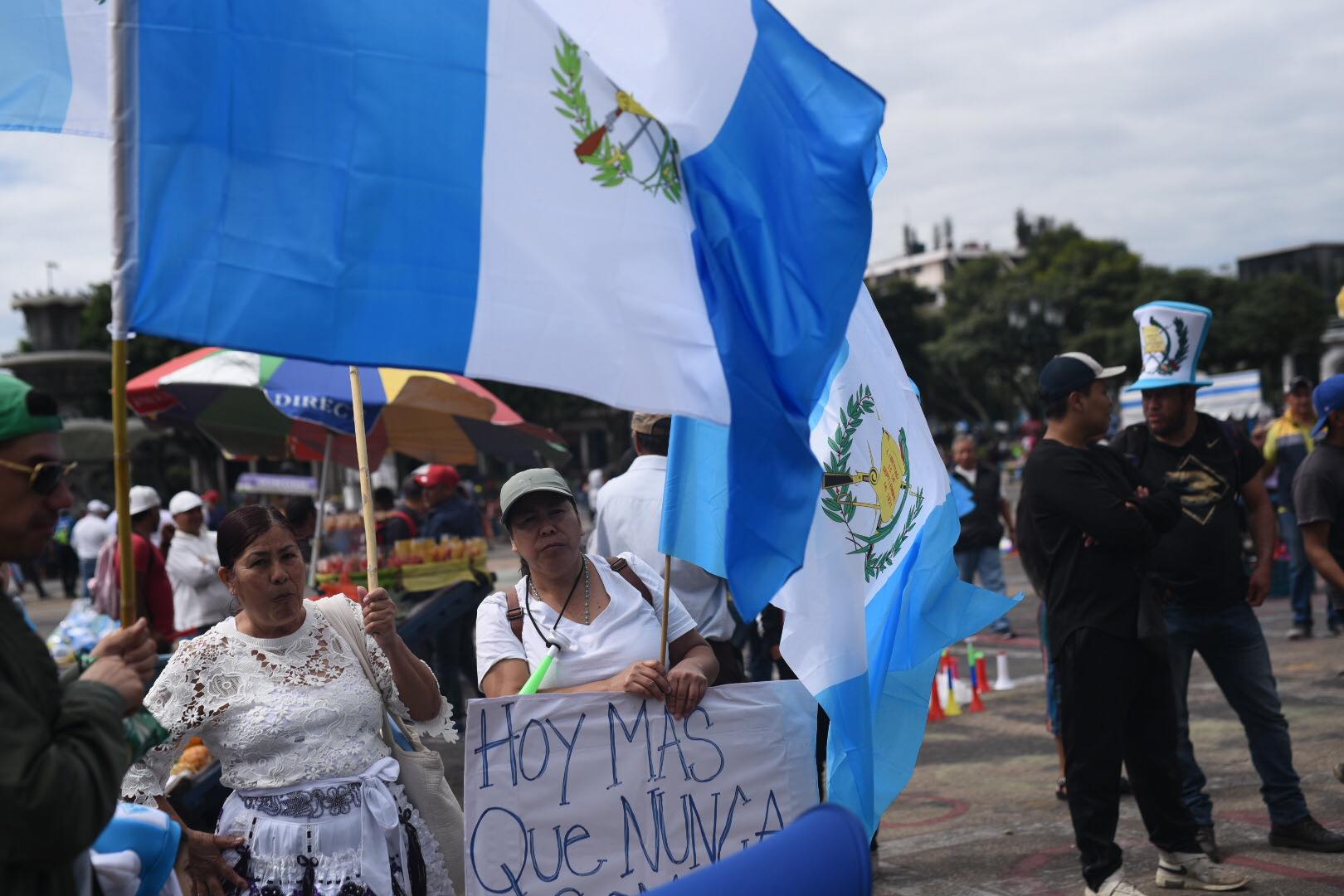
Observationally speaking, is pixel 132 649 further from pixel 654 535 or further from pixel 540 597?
pixel 654 535

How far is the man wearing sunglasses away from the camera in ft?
6.66

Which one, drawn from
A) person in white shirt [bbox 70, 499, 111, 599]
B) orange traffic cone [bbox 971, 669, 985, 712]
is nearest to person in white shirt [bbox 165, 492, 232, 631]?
orange traffic cone [bbox 971, 669, 985, 712]

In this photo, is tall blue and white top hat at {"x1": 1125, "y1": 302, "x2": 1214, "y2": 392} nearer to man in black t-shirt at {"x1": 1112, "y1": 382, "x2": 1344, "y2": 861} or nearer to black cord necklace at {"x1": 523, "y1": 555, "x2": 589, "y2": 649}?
man in black t-shirt at {"x1": 1112, "y1": 382, "x2": 1344, "y2": 861}

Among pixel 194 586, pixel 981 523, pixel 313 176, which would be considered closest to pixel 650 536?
pixel 313 176

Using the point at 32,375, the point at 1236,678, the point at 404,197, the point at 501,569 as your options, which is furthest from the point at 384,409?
the point at 32,375

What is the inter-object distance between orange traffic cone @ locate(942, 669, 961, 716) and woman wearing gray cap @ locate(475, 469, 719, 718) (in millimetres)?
5630

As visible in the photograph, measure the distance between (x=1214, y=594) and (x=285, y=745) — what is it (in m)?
4.06

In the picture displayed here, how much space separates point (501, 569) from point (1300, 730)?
871 inches

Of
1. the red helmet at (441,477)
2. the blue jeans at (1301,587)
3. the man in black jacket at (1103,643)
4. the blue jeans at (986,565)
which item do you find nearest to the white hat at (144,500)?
the red helmet at (441,477)

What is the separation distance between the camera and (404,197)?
2887 mm

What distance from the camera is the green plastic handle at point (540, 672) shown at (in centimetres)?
378

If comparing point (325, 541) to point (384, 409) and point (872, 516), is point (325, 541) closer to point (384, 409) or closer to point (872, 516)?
point (384, 409)

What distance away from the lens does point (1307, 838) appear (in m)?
5.64

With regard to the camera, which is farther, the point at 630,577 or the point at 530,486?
the point at 630,577
